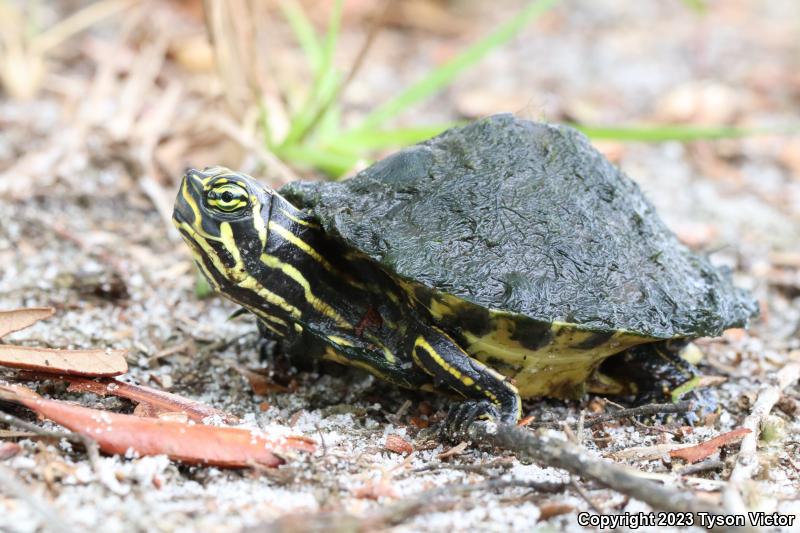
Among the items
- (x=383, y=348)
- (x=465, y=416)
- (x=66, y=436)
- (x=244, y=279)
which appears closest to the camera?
(x=66, y=436)

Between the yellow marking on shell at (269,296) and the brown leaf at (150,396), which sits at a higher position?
the yellow marking on shell at (269,296)

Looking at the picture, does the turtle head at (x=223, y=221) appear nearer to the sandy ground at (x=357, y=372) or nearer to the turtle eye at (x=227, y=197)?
the turtle eye at (x=227, y=197)

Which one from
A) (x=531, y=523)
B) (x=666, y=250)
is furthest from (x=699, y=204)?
(x=531, y=523)

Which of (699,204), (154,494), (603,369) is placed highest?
(699,204)

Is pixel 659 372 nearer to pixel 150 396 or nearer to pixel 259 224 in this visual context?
pixel 259 224

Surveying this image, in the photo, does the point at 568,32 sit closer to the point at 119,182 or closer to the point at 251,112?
the point at 251,112

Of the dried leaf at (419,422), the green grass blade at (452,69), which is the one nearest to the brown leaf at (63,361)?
the dried leaf at (419,422)

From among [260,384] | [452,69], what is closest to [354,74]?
[452,69]
